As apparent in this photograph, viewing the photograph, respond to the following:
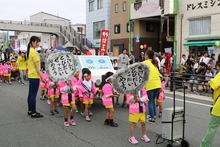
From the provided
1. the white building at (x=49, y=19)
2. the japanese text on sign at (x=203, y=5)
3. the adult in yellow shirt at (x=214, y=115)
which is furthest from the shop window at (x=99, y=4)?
the adult in yellow shirt at (x=214, y=115)

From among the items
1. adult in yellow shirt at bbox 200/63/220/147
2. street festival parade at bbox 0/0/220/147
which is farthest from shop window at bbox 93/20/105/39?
adult in yellow shirt at bbox 200/63/220/147

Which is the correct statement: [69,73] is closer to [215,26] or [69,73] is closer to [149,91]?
[149,91]

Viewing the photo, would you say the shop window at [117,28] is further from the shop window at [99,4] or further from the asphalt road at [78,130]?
the asphalt road at [78,130]

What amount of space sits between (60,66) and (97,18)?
29586 millimetres

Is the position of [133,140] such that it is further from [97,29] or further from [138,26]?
[97,29]

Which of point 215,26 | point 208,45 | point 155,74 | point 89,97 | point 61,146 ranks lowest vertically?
point 61,146

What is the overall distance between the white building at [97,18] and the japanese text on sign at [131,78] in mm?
28357

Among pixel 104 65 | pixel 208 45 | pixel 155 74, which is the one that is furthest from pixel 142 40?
pixel 155 74

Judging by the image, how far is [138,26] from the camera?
27375mm

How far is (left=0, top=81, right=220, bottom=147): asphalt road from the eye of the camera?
5.16m

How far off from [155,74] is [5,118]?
432cm

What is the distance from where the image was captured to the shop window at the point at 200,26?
19.0 meters

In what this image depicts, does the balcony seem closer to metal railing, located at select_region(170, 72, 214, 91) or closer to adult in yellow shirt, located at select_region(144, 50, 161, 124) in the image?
metal railing, located at select_region(170, 72, 214, 91)

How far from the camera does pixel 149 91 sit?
6.38 m
